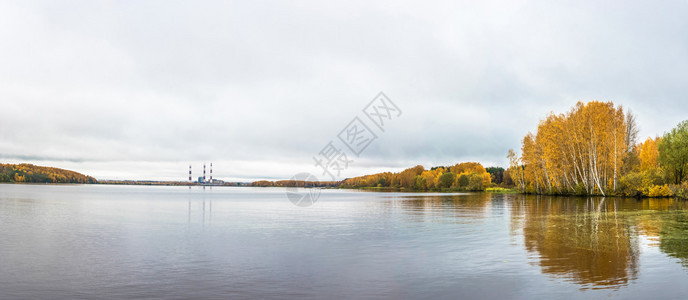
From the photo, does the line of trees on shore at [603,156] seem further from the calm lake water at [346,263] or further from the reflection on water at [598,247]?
the calm lake water at [346,263]

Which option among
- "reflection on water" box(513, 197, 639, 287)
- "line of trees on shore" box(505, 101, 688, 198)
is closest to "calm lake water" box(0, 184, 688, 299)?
"reflection on water" box(513, 197, 639, 287)

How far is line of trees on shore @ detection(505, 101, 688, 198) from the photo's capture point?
63562 mm

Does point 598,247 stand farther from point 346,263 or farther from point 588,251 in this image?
point 346,263

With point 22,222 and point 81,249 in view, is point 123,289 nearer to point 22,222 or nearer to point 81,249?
point 81,249

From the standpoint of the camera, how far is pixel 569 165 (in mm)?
76125

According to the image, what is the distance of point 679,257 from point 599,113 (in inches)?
2488

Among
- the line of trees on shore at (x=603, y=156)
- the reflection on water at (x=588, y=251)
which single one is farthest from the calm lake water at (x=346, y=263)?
the line of trees on shore at (x=603, y=156)

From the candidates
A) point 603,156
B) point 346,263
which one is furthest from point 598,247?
point 603,156

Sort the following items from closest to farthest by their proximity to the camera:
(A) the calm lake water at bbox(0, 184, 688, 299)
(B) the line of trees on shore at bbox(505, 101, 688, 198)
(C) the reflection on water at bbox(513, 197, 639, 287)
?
(A) the calm lake water at bbox(0, 184, 688, 299), (C) the reflection on water at bbox(513, 197, 639, 287), (B) the line of trees on shore at bbox(505, 101, 688, 198)

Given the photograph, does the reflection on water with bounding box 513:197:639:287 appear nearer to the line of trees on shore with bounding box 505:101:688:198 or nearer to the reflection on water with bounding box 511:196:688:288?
the reflection on water with bounding box 511:196:688:288

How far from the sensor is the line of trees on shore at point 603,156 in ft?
209

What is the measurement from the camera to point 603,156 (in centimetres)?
6925

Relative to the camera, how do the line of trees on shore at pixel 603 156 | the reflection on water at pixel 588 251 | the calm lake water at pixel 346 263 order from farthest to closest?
the line of trees on shore at pixel 603 156, the reflection on water at pixel 588 251, the calm lake water at pixel 346 263

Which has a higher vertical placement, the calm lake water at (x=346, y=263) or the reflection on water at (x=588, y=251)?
the reflection on water at (x=588, y=251)
